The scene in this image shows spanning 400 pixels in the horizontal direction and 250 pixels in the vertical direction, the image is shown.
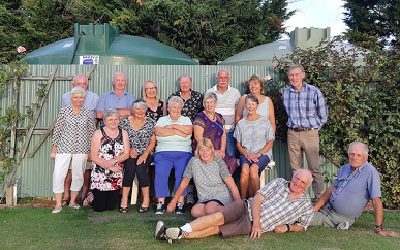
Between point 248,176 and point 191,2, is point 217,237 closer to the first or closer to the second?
point 248,176

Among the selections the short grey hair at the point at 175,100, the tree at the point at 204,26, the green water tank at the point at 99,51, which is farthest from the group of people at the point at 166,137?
the tree at the point at 204,26

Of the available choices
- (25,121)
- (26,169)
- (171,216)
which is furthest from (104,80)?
(171,216)

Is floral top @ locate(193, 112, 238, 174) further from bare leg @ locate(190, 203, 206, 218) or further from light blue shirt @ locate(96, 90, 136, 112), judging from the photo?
bare leg @ locate(190, 203, 206, 218)

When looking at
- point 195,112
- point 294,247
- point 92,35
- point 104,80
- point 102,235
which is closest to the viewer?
point 294,247

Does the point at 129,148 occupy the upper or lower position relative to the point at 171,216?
upper

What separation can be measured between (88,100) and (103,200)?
152cm

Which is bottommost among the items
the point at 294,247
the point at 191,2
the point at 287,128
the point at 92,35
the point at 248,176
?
the point at 294,247

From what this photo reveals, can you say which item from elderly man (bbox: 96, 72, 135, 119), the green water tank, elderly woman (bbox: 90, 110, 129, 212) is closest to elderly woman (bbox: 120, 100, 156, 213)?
elderly woman (bbox: 90, 110, 129, 212)

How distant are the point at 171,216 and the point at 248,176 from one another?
113 centimetres

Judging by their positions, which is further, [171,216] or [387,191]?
[387,191]

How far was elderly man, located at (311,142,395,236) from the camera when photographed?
5.14 m

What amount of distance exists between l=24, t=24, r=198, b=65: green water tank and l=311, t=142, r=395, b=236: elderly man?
4775 mm

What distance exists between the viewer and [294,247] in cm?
463

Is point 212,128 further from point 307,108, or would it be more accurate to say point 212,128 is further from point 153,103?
point 307,108
